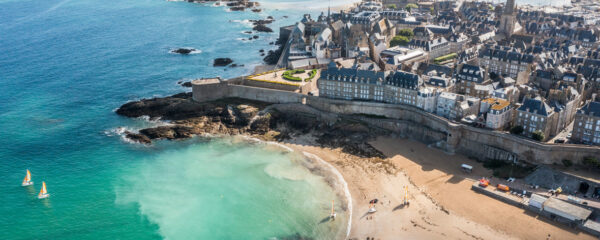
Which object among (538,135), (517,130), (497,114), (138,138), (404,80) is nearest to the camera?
(538,135)

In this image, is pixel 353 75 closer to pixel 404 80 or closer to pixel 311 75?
pixel 404 80

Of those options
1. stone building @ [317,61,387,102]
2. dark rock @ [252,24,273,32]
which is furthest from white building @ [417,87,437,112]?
dark rock @ [252,24,273,32]

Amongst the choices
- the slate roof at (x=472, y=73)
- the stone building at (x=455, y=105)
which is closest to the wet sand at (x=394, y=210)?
the stone building at (x=455, y=105)

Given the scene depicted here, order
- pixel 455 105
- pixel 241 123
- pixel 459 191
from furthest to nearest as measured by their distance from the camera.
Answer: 1. pixel 241 123
2. pixel 455 105
3. pixel 459 191

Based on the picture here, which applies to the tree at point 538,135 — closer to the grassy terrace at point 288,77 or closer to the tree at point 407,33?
the grassy terrace at point 288,77

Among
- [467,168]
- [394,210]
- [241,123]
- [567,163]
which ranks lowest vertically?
[394,210]

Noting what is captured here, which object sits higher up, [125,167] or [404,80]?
[404,80]

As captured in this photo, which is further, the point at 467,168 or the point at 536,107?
the point at 536,107

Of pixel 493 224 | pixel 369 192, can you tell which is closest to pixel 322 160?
pixel 369 192

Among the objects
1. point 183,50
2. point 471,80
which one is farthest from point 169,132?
point 183,50
